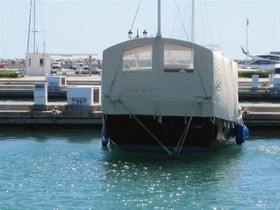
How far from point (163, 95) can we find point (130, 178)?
447 cm

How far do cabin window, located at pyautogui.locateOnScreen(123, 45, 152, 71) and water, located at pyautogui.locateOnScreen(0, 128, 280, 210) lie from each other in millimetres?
3005

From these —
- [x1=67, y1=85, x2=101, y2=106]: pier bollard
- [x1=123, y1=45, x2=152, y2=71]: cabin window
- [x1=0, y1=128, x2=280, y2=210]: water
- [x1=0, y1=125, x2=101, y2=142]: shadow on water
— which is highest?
[x1=123, y1=45, x2=152, y2=71]: cabin window

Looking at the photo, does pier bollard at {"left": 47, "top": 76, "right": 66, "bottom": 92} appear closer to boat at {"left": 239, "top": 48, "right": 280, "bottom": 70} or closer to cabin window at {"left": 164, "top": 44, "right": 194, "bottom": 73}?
cabin window at {"left": 164, "top": 44, "right": 194, "bottom": 73}

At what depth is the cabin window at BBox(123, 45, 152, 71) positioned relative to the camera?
26422 millimetres

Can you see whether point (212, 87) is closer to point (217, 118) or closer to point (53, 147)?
point (217, 118)

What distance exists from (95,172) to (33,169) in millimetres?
1952

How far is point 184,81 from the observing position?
85.6 ft

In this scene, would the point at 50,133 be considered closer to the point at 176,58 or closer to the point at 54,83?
the point at 176,58

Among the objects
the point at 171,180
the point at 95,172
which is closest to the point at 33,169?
the point at 95,172

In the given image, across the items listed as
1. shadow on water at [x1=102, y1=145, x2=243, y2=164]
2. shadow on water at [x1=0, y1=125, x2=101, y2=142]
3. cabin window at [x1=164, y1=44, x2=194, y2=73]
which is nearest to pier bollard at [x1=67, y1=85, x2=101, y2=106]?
shadow on water at [x1=0, y1=125, x2=101, y2=142]

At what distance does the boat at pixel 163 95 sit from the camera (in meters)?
26.0

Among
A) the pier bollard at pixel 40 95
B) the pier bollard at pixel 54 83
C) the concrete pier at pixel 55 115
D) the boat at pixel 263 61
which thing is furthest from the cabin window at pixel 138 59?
the boat at pixel 263 61

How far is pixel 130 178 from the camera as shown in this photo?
22.5 metres

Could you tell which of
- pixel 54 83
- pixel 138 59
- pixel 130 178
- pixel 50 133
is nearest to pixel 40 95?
pixel 50 133
